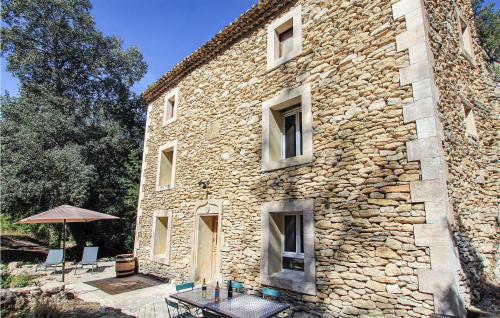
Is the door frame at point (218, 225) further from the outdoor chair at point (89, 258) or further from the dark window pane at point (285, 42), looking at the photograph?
the outdoor chair at point (89, 258)

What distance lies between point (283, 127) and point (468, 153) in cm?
336

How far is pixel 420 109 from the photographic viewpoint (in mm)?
3662

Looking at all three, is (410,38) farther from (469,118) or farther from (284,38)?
(284,38)

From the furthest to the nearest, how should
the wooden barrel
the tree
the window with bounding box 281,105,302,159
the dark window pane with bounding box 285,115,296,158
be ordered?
the tree
the wooden barrel
the dark window pane with bounding box 285,115,296,158
the window with bounding box 281,105,302,159

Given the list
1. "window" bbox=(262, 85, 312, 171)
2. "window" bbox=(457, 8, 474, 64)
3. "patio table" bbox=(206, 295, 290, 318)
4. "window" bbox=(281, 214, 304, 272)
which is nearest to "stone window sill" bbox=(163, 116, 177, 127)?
"window" bbox=(262, 85, 312, 171)

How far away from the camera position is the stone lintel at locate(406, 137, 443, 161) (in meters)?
3.44

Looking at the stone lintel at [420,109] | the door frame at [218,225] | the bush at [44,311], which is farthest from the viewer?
the door frame at [218,225]

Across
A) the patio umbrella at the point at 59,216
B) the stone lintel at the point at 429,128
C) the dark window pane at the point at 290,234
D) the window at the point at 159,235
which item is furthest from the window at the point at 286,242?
the patio umbrella at the point at 59,216

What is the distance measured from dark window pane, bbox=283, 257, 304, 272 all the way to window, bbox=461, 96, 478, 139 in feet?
13.0

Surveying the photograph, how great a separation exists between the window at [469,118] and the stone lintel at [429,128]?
6.34ft

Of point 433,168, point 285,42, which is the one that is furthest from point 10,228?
point 433,168

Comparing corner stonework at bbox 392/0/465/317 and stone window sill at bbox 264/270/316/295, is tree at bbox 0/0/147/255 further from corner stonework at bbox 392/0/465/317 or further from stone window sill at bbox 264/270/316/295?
corner stonework at bbox 392/0/465/317

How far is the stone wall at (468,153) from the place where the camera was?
3768mm

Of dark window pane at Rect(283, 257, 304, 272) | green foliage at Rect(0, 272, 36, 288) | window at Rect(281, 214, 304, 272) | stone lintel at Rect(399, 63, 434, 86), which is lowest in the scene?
green foliage at Rect(0, 272, 36, 288)
